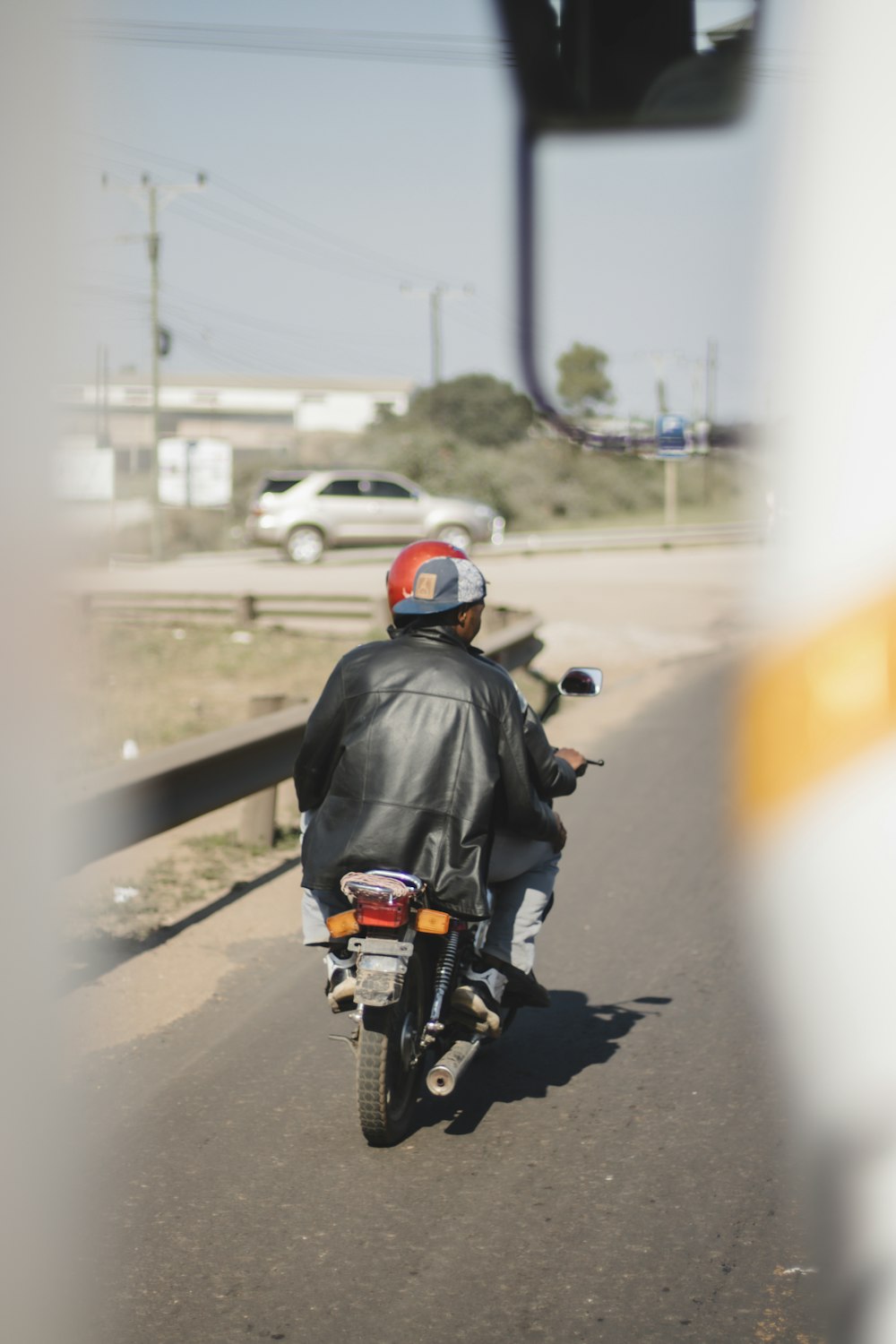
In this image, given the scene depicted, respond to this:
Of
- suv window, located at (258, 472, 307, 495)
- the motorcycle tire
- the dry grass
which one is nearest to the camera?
the motorcycle tire

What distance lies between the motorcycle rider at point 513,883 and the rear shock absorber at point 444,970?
0.48 ft

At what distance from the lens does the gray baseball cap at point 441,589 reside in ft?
14.7

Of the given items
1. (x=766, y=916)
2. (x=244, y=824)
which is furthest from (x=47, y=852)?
(x=244, y=824)

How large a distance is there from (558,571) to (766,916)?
2260 centimetres

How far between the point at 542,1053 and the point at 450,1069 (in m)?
0.95

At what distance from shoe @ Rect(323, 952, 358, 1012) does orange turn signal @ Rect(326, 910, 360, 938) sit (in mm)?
94

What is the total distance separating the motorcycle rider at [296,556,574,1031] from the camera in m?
4.36

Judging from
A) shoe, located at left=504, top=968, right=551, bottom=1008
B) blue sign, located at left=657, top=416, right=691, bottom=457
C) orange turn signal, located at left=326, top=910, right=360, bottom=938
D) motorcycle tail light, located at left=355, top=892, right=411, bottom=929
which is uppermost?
blue sign, located at left=657, top=416, right=691, bottom=457

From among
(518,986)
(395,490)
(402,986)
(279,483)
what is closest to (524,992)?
(518,986)

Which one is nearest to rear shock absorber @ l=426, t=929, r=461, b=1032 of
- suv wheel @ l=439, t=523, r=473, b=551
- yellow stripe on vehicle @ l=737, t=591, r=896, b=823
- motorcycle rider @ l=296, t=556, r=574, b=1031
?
motorcycle rider @ l=296, t=556, r=574, b=1031

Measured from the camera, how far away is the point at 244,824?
855 cm

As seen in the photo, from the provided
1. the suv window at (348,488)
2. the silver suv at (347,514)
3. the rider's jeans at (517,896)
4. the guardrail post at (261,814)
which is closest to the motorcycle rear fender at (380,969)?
the rider's jeans at (517,896)

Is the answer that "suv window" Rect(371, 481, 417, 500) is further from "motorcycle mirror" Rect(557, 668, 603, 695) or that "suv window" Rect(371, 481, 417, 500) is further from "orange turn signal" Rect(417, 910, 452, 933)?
"orange turn signal" Rect(417, 910, 452, 933)

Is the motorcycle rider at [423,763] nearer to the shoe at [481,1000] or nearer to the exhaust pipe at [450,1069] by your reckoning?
the shoe at [481,1000]
